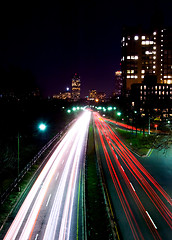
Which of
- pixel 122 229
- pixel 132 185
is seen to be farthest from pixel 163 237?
pixel 132 185

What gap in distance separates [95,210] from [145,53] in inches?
5528

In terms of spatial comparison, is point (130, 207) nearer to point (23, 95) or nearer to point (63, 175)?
point (63, 175)

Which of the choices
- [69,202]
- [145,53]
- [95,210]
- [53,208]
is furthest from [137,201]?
[145,53]

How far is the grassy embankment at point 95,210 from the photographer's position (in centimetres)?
1454

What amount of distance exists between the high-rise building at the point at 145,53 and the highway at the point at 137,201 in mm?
117405

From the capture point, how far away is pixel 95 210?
17781 mm

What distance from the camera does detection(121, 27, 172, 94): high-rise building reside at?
13938 cm

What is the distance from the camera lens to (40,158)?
32.8m

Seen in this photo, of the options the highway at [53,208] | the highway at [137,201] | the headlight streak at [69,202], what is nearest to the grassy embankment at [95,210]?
the highway at [53,208]

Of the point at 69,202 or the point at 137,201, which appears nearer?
the point at 69,202

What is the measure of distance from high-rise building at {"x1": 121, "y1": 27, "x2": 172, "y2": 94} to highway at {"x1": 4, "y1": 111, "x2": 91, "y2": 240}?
121921 millimetres

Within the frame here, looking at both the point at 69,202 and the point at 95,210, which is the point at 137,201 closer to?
the point at 95,210

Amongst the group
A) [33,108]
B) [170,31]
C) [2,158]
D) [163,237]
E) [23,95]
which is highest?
[170,31]

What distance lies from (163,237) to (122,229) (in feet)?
9.37
